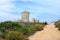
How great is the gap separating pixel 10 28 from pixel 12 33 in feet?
7.97

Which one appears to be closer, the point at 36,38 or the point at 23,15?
the point at 36,38

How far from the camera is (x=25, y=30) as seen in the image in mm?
24406

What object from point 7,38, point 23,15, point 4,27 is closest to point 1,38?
point 7,38

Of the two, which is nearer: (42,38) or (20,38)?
(20,38)

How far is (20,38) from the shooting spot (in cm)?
1991

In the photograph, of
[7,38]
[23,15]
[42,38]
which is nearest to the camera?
[7,38]

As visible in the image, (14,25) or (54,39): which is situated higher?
(14,25)

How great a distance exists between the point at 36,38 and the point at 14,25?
2.64m

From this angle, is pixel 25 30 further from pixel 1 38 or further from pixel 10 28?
pixel 1 38

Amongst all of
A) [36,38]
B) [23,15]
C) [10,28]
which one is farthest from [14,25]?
[23,15]

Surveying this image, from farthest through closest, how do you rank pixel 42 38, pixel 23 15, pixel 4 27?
pixel 23 15, pixel 42 38, pixel 4 27

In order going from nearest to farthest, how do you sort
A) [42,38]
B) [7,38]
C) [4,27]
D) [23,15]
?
1. [7,38]
2. [4,27]
3. [42,38]
4. [23,15]

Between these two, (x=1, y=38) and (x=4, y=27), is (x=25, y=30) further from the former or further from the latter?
(x=1, y=38)

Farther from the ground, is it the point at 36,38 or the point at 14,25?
the point at 14,25
